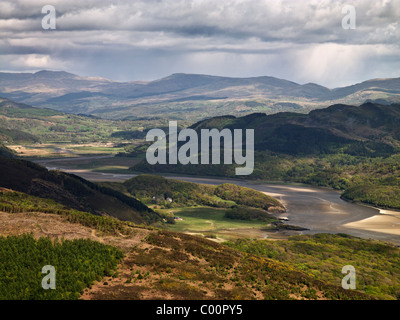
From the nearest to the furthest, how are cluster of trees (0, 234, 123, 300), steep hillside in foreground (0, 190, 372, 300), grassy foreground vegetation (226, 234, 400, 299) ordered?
cluster of trees (0, 234, 123, 300), steep hillside in foreground (0, 190, 372, 300), grassy foreground vegetation (226, 234, 400, 299)

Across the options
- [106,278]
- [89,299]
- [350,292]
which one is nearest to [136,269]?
[106,278]

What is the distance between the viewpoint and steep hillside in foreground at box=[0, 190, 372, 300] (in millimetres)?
76125

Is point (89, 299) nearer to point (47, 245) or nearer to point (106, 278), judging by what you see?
point (106, 278)

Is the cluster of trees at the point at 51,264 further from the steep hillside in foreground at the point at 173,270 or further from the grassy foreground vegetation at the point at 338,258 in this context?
the grassy foreground vegetation at the point at 338,258

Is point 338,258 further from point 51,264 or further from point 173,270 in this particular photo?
point 51,264

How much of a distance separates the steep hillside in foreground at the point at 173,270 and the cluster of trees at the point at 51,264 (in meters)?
0.63

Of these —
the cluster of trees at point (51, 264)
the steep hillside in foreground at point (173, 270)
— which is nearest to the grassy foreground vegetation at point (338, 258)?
the steep hillside in foreground at point (173, 270)

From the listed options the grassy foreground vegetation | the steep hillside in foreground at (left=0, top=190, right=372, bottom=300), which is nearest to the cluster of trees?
the steep hillside in foreground at (left=0, top=190, right=372, bottom=300)

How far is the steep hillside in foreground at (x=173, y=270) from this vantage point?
2997 inches

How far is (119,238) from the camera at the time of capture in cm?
9756

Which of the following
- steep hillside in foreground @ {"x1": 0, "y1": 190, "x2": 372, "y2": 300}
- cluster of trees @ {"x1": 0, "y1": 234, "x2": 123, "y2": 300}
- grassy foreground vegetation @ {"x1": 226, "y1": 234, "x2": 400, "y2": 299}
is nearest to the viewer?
cluster of trees @ {"x1": 0, "y1": 234, "x2": 123, "y2": 300}

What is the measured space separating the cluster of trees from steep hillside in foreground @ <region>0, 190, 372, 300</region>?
63 centimetres

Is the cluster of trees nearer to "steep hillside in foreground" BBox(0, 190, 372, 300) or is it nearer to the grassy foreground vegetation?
"steep hillside in foreground" BBox(0, 190, 372, 300)

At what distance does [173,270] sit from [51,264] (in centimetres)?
2082
